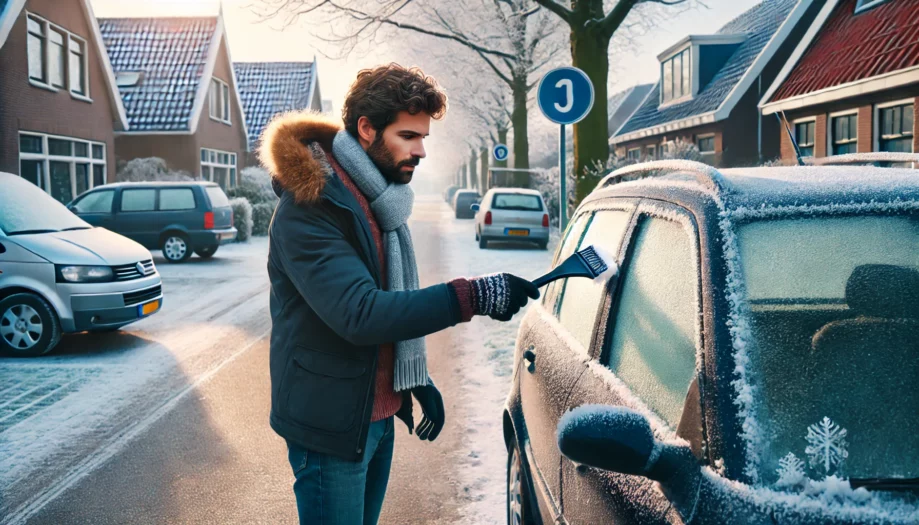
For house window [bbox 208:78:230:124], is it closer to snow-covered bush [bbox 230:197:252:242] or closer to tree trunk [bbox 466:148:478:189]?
snow-covered bush [bbox 230:197:252:242]

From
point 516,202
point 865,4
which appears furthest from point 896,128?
point 516,202

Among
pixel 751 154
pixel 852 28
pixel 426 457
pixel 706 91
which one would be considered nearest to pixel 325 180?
pixel 426 457

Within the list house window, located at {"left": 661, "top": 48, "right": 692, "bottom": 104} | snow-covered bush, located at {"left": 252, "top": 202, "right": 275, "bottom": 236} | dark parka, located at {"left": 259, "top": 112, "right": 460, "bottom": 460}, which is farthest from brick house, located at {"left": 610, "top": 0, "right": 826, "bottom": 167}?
dark parka, located at {"left": 259, "top": 112, "right": 460, "bottom": 460}

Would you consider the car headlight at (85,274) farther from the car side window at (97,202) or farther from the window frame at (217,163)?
the window frame at (217,163)

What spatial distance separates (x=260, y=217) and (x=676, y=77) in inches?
642

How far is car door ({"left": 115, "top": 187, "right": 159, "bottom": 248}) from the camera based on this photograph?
1822 centimetres

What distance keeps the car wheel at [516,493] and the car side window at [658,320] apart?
1.09m

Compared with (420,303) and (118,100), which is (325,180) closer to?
(420,303)

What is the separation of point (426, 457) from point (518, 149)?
2868 cm

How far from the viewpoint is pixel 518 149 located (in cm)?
3316

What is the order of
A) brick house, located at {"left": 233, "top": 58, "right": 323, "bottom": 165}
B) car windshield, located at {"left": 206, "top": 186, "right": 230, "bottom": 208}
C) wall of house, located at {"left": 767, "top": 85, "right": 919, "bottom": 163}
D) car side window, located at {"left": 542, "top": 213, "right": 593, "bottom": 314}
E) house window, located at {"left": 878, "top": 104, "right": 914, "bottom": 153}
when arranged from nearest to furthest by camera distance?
1. car side window, located at {"left": 542, "top": 213, "right": 593, "bottom": 314}
2. wall of house, located at {"left": 767, "top": 85, "right": 919, "bottom": 163}
3. house window, located at {"left": 878, "top": 104, "right": 914, "bottom": 153}
4. car windshield, located at {"left": 206, "top": 186, "right": 230, "bottom": 208}
5. brick house, located at {"left": 233, "top": 58, "right": 323, "bottom": 165}

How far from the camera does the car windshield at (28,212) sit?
28.6 feet

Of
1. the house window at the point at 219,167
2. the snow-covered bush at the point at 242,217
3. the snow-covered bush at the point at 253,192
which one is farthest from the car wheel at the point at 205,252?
the house window at the point at 219,167

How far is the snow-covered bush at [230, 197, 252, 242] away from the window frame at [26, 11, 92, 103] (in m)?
5.23
